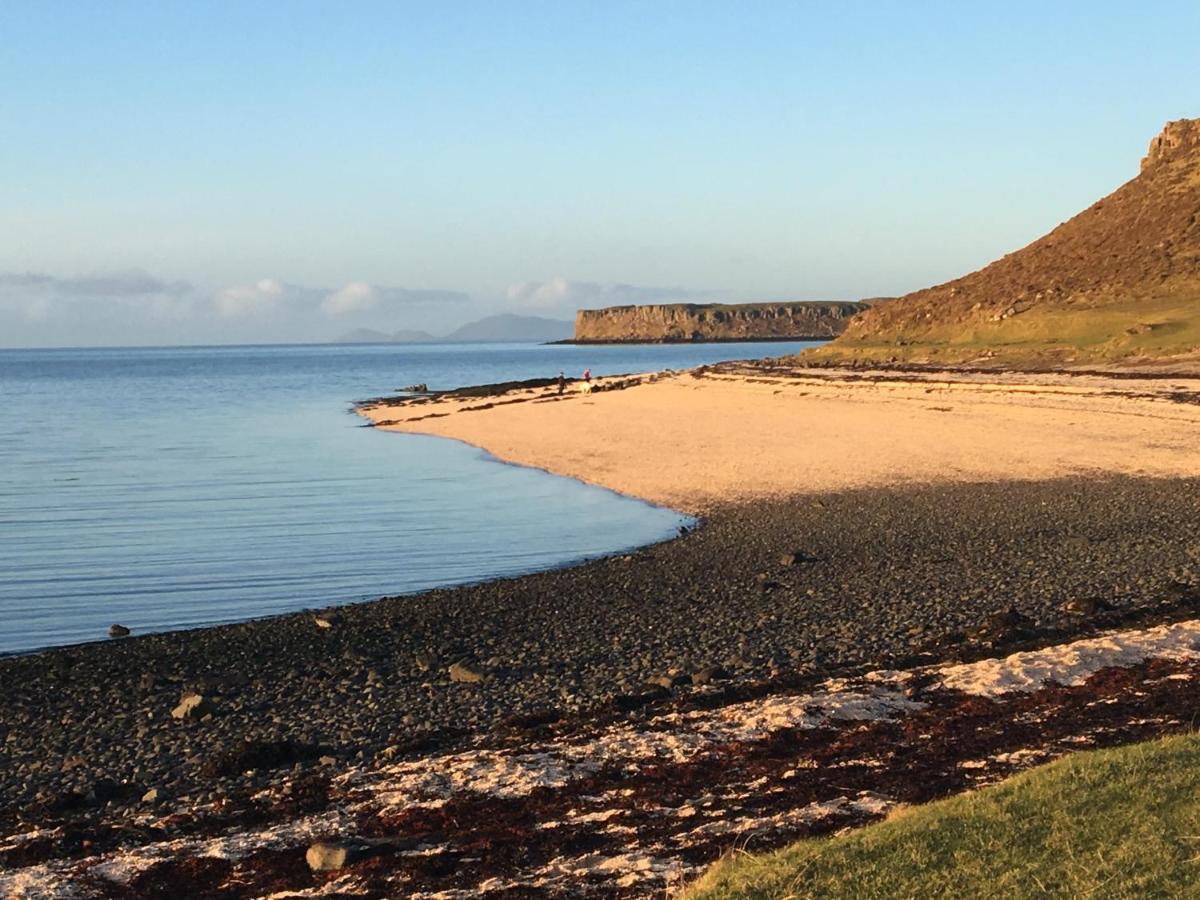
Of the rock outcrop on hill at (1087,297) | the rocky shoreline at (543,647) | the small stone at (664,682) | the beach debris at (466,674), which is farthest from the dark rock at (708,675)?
the rock outcrop on hill at (1087,297)

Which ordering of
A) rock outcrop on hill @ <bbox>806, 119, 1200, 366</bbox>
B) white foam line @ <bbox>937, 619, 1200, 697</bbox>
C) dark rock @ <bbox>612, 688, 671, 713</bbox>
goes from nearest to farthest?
white foam line @ <bbox>937, 619, 1200, 697</bbox> < dark rock @ <bbox>612, 688, 671, 713</bbox> < rock outcrop on hill @ <bbox>806, 119, 1200, 366</bbox>

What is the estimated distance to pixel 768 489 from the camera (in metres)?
32.3

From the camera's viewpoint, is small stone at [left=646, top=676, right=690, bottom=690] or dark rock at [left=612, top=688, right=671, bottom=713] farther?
small stone at [left=646, top=676, right=690, bottom=690]

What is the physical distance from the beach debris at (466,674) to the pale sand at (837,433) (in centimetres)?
1544

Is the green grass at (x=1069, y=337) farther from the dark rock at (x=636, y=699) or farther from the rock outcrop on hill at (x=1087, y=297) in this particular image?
the dark rock at (x=636, y=699)

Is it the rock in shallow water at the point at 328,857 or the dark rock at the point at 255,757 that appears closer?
the rock in shallow water at the point at 328,857

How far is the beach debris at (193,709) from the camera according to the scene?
46.6 ft

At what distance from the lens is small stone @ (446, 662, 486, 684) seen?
1524cm

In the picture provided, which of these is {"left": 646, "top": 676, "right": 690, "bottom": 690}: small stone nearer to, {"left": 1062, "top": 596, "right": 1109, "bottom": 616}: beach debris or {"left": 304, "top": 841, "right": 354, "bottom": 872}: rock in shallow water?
{"left": 304, "top": 841, "right": 354, "bottom": 872}: rock in shallow water

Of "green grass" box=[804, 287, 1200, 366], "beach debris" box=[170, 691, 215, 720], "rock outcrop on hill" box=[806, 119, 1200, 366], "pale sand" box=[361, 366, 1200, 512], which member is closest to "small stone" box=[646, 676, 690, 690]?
"beach debris" box=[170, 691, 215, 720]

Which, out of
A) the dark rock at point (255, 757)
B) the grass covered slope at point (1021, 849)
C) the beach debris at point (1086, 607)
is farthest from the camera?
the beach debris at point (1086, 607)

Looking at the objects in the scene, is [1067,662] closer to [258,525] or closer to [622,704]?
[622,704]

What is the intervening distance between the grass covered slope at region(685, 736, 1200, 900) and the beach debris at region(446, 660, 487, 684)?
7621mm

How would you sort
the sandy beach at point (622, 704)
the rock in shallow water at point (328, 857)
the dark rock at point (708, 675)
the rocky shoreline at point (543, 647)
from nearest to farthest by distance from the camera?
the rock in shallow water at point (328, 857) < the sandy beach at point (622, 704) < the rocky shoreline at point (543, 647) < the dark rock at point (708, 675)
